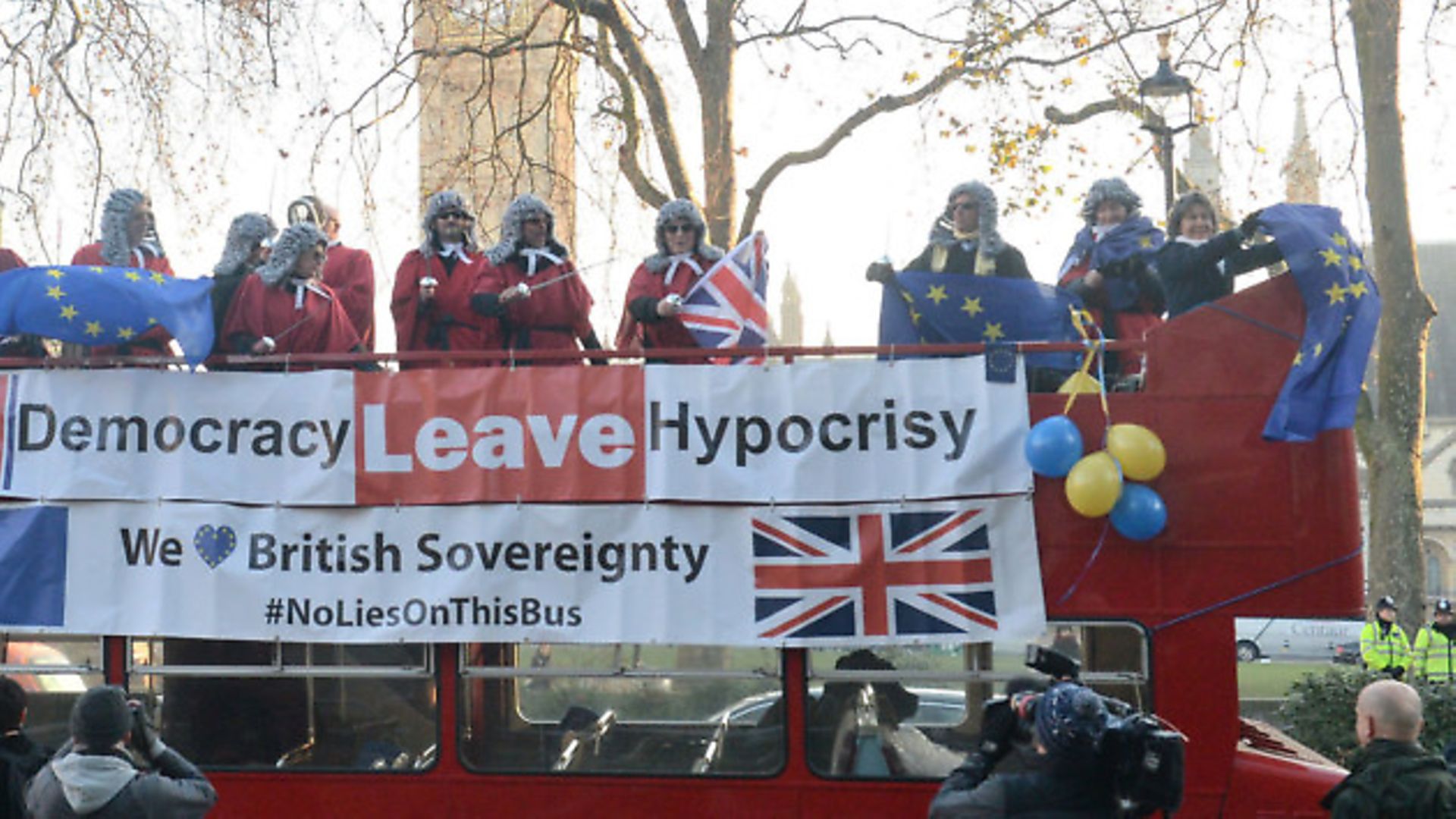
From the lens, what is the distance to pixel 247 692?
759 cm

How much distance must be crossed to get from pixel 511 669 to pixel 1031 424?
2494mm

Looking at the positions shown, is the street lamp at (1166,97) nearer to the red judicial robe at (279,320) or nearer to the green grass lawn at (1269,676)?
the red judicial robe at (279,320)

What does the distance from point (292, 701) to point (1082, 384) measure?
3766mm

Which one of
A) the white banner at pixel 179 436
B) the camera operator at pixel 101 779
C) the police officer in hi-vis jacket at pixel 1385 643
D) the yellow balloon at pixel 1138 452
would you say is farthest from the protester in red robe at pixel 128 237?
the police officer in hi-vis jacket at pixel 1385 643

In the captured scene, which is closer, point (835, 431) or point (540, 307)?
point (835, 431)

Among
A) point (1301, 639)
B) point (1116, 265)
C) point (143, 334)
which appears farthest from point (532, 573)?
point (1301, 639)

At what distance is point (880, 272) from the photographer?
7785 mm

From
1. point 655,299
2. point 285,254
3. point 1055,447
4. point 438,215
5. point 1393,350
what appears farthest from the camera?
point 1393,350

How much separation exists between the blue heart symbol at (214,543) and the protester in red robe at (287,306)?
1055mm

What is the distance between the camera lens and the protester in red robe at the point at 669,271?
819cm

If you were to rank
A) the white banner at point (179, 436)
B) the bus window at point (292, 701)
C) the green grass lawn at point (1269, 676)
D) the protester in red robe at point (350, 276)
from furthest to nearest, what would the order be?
the green grass lawn at point (1269, 676) → the protester in red robe at point (350, 276) → the white banner at point (179, 436) → the bus window at point (292, 701)

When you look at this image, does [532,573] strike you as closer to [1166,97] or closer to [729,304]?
[729,304]

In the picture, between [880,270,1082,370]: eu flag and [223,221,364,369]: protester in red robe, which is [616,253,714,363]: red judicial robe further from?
[223,221,364,369]: protester in red robe

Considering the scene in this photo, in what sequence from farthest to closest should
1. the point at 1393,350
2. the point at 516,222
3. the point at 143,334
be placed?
the point at 1393,350 < the point at 516,222 < the point at 143,334
